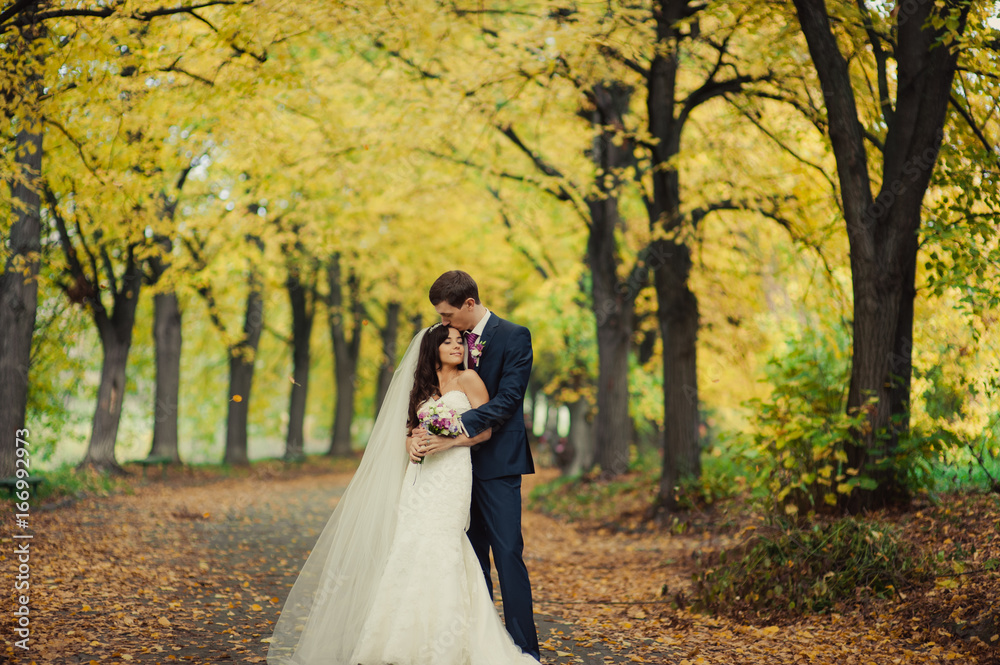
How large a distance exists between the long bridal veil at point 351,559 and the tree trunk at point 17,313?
23.0 ft

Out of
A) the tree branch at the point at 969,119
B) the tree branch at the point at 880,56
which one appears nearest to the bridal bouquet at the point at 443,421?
the tree branch at the point at 880,56

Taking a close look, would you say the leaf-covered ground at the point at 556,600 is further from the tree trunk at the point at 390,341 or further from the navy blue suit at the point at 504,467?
the tree trunk at the point at 390,341

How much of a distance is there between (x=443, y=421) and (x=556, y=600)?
3.68 meters

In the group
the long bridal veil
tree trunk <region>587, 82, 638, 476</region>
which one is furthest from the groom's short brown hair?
tree trunk <region>587, 82, 638, 476</region>

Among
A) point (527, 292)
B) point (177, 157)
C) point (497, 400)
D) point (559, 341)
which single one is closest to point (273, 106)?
point (177, 157)

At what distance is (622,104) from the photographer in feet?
48.3

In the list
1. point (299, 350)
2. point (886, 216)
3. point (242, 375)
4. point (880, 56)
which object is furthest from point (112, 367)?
point (880, 56)

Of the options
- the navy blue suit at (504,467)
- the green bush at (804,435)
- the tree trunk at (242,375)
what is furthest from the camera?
the tree trunk at (242,375)

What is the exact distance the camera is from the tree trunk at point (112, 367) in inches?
609

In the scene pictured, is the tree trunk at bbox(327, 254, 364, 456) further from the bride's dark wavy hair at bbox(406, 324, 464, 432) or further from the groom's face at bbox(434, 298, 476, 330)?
the groom's face at bbox(434, 298, 476, 330)

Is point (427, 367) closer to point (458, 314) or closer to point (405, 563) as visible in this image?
point (458, 314)

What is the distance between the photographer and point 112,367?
15.6 meters

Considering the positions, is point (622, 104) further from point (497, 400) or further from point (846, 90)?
point (497, 400)

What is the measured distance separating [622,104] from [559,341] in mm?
8648
